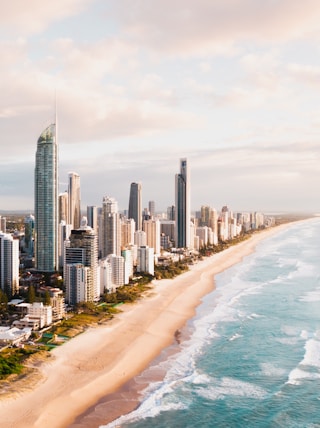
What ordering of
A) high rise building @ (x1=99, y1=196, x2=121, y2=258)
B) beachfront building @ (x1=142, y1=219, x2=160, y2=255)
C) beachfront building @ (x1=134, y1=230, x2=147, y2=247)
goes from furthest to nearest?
beachfront building @ (x1=142, y1=219, x2=160, y2=255) < beachfront building @ (x1=134, y1=230, x2=147, y2=247) < high rise building @ (x1=99, y1=196, x2=121, y2=258)

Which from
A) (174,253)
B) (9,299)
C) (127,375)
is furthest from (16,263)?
(174,253)

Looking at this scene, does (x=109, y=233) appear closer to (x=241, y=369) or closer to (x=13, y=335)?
(x=13, y=335)

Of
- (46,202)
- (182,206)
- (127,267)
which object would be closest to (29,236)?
(46,202)

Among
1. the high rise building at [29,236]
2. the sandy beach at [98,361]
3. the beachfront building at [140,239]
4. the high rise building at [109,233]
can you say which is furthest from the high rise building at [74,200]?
the sandy beach at [98,361]

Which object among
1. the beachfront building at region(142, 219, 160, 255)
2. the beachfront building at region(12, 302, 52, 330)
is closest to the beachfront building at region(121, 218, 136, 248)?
the beachfront building at region(142, 219, 160, 255)

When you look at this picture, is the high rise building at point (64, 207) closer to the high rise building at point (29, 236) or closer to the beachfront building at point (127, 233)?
the high rise building at point (29, 236)

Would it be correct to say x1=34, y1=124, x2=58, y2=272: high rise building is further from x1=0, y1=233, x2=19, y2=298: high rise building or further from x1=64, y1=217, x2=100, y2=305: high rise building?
x1=0, y1=233, x2=19, y2=298: high rise building
